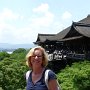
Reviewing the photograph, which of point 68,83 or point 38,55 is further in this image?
point 68,83

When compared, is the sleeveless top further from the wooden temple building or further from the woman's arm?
the wooden temple building

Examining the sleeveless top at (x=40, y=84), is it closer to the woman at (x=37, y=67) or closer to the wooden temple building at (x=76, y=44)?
the woman at (x=37, y=67)

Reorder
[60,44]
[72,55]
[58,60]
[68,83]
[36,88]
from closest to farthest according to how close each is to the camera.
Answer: [36,88] < [68,83] < [72,55] < [58,60] < [60,44]

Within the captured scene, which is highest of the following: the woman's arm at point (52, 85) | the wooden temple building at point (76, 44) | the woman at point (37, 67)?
the wooden temple building at point (76, 44)

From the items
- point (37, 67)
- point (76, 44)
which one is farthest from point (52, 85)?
point (76, 44)

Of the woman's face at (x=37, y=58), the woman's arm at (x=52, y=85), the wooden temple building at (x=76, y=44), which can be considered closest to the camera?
the woman's arm at (x=52, y=85)

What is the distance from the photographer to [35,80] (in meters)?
4.37

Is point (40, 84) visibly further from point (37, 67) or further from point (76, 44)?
point (76, 44)

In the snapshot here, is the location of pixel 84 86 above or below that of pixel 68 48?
below

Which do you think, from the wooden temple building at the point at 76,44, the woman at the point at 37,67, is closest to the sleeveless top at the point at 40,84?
the woman at the point at 37,67

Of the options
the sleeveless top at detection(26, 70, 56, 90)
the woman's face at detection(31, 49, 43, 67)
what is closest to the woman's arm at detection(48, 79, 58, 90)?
the sleeveless top at detection(26, 70, 56, 90)

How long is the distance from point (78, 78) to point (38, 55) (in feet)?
41.4

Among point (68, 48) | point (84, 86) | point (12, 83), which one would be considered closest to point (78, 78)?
point (84, 86)

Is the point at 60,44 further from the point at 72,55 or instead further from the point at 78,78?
the point at 78,78
